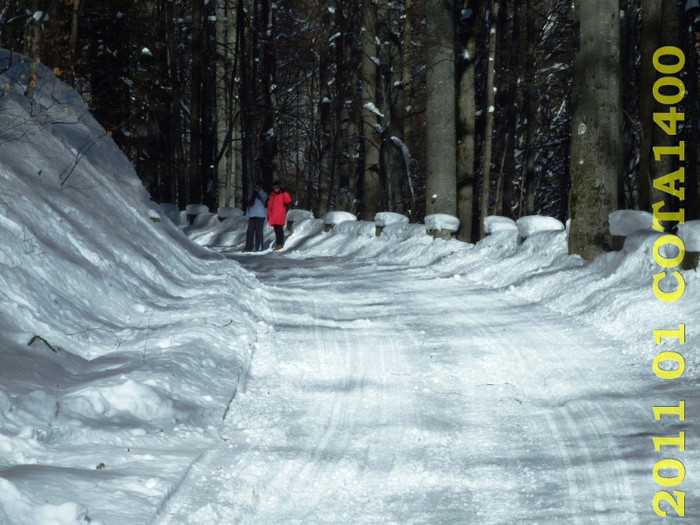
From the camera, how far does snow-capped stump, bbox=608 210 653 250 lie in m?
9.09

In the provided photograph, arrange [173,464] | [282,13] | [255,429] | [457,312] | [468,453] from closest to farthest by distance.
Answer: [173,464], [468,453], [255,429], [457,312], [282,13]

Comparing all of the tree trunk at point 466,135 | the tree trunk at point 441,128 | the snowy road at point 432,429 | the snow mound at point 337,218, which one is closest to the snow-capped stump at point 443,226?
the tree trunk at point 441,128

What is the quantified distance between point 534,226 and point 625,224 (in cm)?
282

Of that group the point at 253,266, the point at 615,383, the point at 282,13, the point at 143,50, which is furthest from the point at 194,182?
the point at 615,383

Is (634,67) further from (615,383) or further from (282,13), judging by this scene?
(615,383)

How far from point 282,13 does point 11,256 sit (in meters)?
26.2

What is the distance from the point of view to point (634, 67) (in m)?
23.6

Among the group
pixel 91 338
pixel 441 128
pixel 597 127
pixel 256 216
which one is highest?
pixel 441 128

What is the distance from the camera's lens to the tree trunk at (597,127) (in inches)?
385

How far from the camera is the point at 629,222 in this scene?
916 centimetres

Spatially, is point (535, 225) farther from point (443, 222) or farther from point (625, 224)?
point (443, 222)

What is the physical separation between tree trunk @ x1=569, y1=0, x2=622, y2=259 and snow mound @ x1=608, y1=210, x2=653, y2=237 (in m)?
0.50

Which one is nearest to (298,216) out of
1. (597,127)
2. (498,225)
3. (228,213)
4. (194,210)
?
(228,213)

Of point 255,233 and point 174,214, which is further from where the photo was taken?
point 174,214
